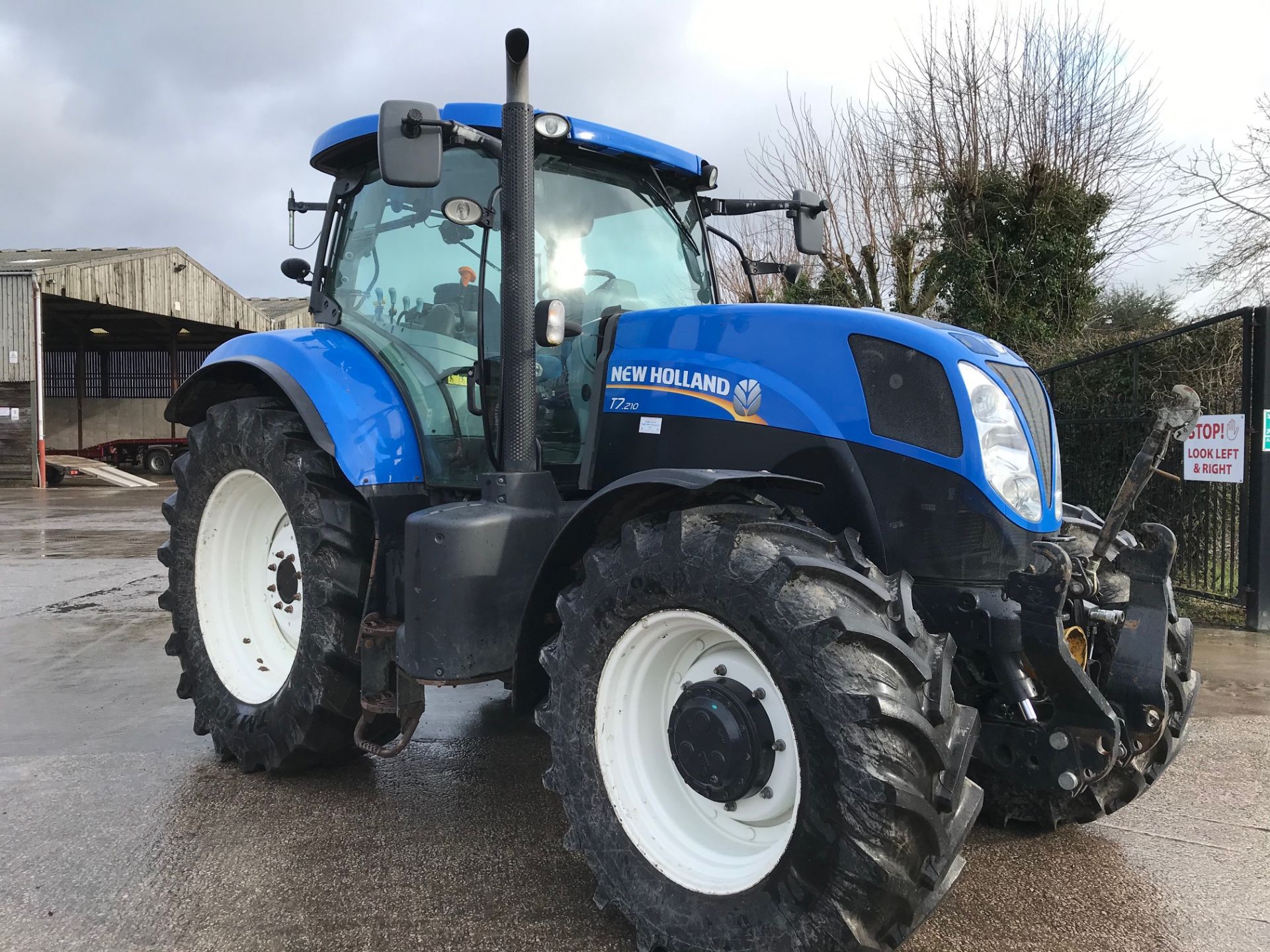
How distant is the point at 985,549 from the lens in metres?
2.64

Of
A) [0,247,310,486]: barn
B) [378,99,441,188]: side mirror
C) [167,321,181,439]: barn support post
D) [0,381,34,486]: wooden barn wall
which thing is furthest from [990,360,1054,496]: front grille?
[167,321,181,439]: barn support post

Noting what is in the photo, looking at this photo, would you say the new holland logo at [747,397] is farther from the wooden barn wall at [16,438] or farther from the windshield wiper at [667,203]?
the wooden barn wall at [16,438]

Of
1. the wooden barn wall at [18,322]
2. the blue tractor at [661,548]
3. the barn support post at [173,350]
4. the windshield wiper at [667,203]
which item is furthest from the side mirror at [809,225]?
the barn support post at [173,350]

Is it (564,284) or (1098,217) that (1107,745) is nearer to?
(564,284)

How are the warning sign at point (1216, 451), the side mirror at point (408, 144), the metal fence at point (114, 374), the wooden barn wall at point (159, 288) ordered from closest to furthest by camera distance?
1. the side mirror at point (408, 144)
2. the warning sign at point (1216, 451)
3. the wooden barn wall at point (159, 288)
4. the metal fence at point (114, 374)

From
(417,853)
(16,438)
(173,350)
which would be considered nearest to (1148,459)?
(417,853)

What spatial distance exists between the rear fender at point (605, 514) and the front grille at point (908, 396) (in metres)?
0.28

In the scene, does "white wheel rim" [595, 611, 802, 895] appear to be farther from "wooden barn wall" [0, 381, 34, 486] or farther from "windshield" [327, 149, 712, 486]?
"wooden barn wall" [0, 381, 34, 486]

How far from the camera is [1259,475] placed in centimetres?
624

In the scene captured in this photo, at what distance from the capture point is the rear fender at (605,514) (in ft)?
8.09

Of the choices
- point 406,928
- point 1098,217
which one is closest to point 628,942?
point 406,928

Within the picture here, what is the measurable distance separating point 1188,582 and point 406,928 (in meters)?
6.61

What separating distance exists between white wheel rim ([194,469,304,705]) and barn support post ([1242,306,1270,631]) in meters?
5.73

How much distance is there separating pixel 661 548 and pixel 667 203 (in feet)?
6.01
